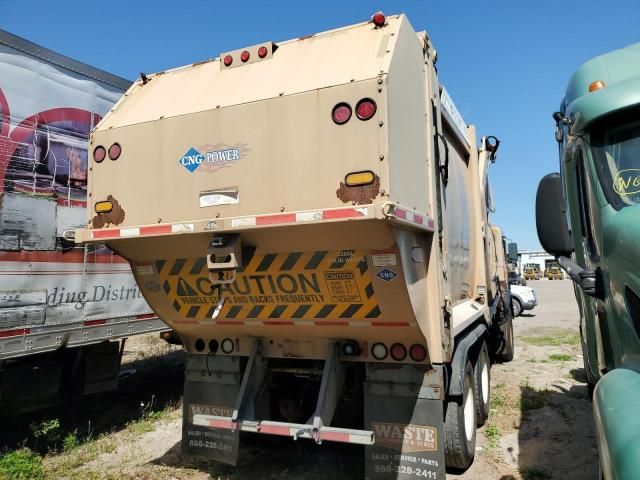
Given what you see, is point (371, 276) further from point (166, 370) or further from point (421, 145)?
point (166, 370)

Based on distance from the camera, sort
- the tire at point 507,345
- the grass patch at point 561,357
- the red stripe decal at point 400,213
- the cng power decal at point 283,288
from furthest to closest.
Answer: the grass patch at point 561,357, the tire at point 507,345, the cng power decal at point 283,288, the red stripe decal at point 400,213

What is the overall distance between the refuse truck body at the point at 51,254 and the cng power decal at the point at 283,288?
188cm

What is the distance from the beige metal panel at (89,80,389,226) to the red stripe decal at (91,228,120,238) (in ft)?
0.42

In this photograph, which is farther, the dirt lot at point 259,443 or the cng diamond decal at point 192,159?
the dirt lot at point 259,443

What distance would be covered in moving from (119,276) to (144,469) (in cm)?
238

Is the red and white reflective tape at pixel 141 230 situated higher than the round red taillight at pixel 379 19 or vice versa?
the round red taillight at pixel 379 19

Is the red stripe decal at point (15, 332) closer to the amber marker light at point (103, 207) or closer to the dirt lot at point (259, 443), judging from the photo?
the dirt lot at point (259, 443)

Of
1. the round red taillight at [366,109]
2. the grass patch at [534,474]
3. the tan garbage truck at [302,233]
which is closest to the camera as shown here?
the round red taillight at [366,109]

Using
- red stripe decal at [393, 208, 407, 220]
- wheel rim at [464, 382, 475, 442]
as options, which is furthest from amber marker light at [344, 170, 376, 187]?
wheel rim at [464, 382, 475, 442]

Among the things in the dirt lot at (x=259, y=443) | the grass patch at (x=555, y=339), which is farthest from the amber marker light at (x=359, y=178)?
the grass patch at (x=555, y=339)

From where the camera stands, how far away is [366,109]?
3.13m

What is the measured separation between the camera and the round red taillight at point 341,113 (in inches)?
125

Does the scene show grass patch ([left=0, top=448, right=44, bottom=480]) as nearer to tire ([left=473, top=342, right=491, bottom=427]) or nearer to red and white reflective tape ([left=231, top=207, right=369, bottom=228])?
red and white reflective tape ([left=231, top=207, right=369, bottom=228])

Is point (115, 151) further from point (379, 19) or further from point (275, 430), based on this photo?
point (275, 430)
